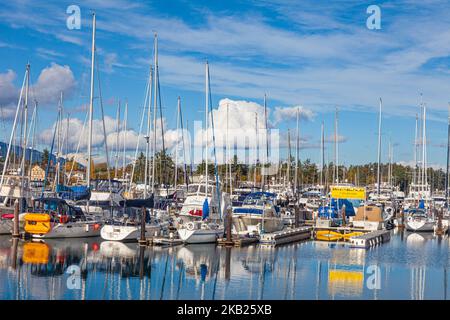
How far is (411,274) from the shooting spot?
1526 inches

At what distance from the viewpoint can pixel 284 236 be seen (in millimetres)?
54062

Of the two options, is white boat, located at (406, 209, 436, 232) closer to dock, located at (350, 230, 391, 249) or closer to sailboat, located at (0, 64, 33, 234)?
dock, located at (350, 230, 391, 249)

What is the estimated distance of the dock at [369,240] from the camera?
51500 mm

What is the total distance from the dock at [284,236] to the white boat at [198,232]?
368cm

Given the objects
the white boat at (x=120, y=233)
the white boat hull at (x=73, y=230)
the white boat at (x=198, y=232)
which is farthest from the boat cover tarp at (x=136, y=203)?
the white boat at (x=198, y=232)

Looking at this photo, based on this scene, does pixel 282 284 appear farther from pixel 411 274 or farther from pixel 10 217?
pixel 10 217

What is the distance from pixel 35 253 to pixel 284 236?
20533 millimetres

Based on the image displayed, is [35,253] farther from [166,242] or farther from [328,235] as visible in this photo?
[328,235]

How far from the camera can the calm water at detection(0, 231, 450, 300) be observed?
31.2m

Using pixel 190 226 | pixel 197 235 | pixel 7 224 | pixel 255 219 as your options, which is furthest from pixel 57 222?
pixel 255 219

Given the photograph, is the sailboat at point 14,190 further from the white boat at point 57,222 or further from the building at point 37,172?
the building at point 37,172

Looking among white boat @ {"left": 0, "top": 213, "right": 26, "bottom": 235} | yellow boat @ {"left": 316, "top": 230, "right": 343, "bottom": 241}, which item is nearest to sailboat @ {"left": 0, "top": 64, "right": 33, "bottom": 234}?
white boat @ {"left": 0, "top": 213, "right": 26, "bottom": 235}

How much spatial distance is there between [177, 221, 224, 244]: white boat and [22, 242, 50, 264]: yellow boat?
9.79 metres

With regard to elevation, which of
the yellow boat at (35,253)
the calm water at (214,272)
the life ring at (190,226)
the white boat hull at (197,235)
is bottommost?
the calm water at (214,272)
